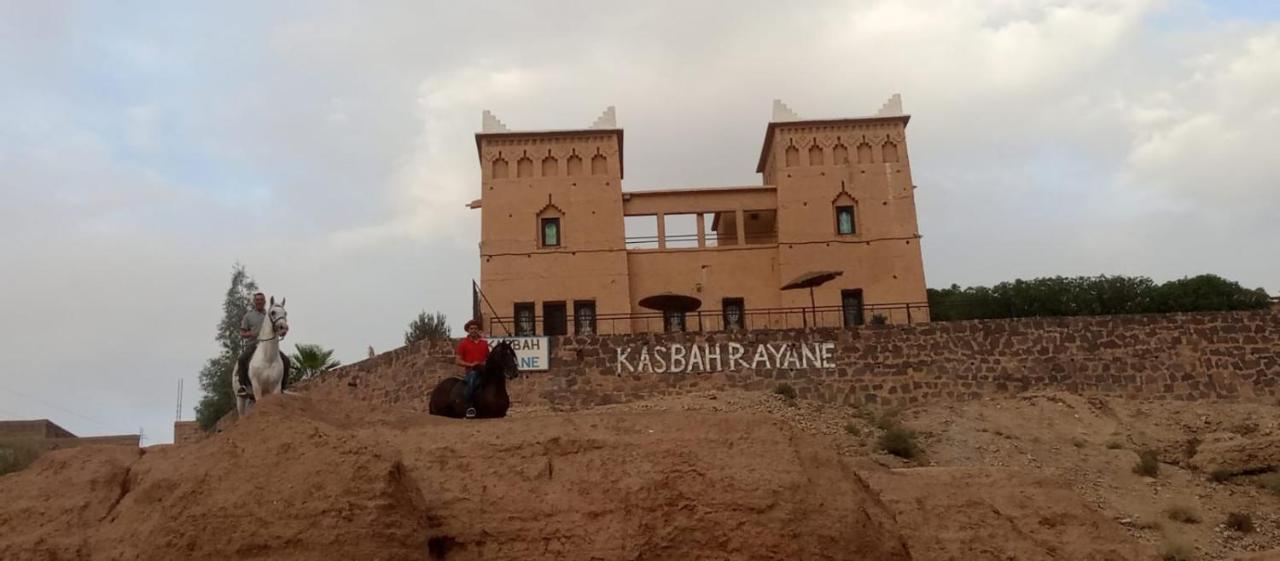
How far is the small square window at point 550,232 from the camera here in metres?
36.8

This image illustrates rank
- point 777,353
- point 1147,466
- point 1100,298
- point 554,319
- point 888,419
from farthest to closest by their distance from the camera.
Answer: point 1100,298 < point 554,319 < point 777,353 < point 888,419 < point 1147,466

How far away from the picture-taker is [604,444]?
768cm

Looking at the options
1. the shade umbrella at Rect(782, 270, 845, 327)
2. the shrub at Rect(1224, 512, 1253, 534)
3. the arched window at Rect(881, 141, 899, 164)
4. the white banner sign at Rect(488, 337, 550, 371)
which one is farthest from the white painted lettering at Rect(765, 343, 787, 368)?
the shrub at Rect(1224, 512, 1253, 534)

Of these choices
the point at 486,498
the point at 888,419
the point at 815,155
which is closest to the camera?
the point at 486,498

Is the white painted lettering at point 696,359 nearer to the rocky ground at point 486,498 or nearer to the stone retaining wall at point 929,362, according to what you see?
the stone retaining wall at point 929,362

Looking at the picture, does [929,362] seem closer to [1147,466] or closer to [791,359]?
[791,359]

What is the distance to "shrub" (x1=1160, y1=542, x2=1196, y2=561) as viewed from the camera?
16406 mm

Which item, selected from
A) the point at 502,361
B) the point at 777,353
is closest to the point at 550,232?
the point at 777,353

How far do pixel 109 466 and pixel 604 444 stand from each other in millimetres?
3321

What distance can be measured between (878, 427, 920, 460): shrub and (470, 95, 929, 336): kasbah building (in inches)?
396

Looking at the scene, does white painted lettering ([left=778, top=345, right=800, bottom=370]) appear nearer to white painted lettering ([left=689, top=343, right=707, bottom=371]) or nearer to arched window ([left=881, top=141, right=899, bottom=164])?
white painted lettering ([left=689, top=343, right=707, bottom=371])

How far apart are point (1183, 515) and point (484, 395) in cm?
1294

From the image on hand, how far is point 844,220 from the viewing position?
122 ft

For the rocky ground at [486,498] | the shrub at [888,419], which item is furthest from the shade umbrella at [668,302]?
the rocky ground at [486,498]
